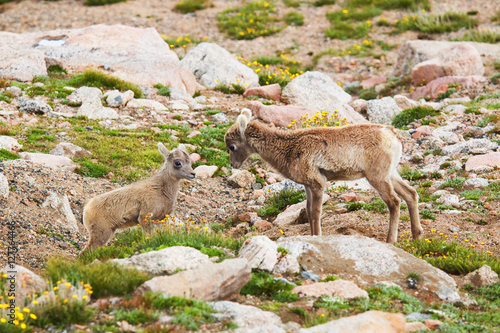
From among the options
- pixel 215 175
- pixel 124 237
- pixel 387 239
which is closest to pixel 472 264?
pixel 387 239

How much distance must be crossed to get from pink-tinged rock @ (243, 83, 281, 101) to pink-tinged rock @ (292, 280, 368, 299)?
508 inches

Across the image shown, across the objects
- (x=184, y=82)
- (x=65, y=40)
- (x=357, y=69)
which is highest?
(x=65, y=40)

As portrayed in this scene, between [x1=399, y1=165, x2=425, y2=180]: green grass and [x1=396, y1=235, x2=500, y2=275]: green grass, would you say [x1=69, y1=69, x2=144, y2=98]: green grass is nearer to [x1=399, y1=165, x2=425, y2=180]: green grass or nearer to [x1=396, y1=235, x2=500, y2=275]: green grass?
[x1=399, y1=165, x2=425, y2=180]: green grass

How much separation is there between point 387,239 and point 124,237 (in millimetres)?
4929

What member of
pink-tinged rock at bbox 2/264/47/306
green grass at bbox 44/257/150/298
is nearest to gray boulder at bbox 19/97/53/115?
pink-tinged rock at bbox 2/264/47/306

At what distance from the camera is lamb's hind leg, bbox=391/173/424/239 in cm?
1071

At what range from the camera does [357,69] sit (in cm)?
2617

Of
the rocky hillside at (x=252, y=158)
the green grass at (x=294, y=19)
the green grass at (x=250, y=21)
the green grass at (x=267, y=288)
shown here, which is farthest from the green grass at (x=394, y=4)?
the green grass at (x=267, y=288)

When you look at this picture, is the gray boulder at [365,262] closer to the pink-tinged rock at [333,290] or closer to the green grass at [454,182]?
the pink-tinged rock at [333,290]

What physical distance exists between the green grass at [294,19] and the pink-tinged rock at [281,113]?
45.3 ft

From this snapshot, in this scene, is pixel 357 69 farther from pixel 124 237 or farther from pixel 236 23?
pixel 124 237

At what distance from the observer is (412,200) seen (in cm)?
1077

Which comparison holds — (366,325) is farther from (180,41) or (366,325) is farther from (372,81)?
(180,41)

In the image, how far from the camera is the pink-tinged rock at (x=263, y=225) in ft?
39.6
